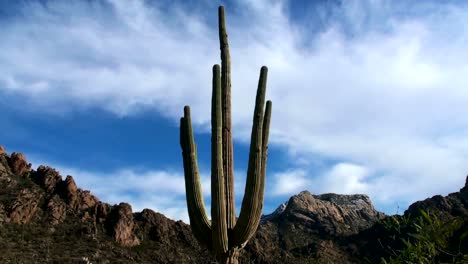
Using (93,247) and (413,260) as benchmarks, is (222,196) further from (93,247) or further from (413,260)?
(93,247)

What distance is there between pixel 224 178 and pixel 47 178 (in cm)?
6779

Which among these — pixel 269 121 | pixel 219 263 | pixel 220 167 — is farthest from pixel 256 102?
pixel 219 263

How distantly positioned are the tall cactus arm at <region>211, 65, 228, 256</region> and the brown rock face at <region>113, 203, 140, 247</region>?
56637 millimetres

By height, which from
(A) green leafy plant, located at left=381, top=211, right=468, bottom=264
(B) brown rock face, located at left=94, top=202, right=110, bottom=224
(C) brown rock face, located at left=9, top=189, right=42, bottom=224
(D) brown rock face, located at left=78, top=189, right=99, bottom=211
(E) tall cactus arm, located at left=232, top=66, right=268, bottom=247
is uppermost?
(D) brown rock face, located at left=78, top=189, right=99, bottom=211

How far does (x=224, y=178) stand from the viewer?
23.9ft

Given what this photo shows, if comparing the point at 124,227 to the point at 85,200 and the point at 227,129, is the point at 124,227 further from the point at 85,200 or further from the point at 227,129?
the point at 227,129

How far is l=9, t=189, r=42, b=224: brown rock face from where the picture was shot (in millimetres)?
51750

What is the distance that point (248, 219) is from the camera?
6.93 m

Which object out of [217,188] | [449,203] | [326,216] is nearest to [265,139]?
[217,188]

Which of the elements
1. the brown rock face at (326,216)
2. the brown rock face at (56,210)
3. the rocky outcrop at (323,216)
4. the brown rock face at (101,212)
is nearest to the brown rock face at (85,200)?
the brown rock face at (101,212)

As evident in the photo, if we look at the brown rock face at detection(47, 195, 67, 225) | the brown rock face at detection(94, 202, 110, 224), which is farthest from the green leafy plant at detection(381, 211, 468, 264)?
the brown rock face at detection(94, 202, 110, 224)

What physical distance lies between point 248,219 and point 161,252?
5720cm

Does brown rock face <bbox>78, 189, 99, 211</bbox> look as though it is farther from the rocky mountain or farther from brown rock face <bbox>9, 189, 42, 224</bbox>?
brown rock face <bbox>9, 189, 42, 224</bbox>

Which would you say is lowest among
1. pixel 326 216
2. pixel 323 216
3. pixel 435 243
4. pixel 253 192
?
pixel 435 243
